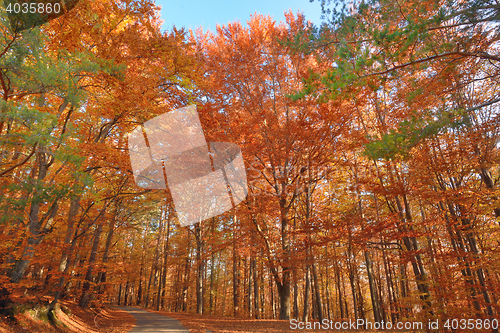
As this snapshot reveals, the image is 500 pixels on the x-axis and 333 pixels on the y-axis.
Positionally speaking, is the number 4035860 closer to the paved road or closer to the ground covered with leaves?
the ground covered with leaves

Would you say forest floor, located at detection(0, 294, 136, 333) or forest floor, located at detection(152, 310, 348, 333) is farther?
forest floor, located at detection(152, 310, 348, 333)

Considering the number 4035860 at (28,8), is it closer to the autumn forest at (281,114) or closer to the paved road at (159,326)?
the autumn forest at (281,114)

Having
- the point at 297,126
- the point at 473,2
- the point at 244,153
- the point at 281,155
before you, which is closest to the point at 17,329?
the point at 244,153

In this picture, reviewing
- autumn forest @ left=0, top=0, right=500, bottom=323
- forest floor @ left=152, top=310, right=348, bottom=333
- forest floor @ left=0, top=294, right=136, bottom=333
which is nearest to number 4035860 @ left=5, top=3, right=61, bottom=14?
autumn forest @ left=0, top=0, right=500, bottom=323

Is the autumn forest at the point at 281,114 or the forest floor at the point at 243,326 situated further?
the forest floor at the point at 243,326

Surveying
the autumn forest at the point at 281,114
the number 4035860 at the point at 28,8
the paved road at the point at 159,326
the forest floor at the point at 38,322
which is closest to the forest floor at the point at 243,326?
the paved road at the point at 159,326

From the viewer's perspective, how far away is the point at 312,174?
1014 centimetres

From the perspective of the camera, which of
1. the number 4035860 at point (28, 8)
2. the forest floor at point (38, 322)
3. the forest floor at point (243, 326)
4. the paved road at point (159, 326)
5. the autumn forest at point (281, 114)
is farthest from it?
the paved road at point (159, 326)

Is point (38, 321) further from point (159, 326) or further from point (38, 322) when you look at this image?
point (159, 326)

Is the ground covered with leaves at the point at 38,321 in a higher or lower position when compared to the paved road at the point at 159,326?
higher

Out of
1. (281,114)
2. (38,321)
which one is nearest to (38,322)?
(38,321)

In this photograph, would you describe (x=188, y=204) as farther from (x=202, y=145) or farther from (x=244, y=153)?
(x=244, y=153)

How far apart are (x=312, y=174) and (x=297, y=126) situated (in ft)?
7.33

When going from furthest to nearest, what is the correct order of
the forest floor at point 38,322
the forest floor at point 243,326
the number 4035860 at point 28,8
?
the forest floor at point 243,326 → the forest floor at point 38,322 → the number 4035860 at point 28,8
